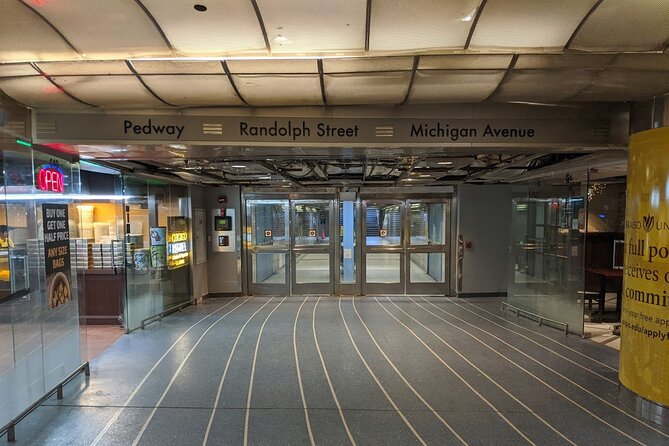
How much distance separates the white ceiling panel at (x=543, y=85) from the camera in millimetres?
2713

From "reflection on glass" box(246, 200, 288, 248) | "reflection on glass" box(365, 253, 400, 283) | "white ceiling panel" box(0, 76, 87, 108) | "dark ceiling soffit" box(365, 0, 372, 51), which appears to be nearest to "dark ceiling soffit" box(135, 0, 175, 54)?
"white ceiling panel" box(0, 76, 87, 108)

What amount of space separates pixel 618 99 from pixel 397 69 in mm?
2049

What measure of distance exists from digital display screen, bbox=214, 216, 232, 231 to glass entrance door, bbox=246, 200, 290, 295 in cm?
46

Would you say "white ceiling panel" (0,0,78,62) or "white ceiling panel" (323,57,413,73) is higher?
"white ceiling panel" (0,0,78,62)

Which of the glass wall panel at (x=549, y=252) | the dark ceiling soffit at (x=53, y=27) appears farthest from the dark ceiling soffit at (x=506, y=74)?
the glass wall panel at (x=549, y=252)

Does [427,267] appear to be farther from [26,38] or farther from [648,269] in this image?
[26,38]

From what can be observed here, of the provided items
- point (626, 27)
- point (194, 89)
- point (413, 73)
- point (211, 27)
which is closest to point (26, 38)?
point (194, 89)

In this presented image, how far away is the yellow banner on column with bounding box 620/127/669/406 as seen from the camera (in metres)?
3.05

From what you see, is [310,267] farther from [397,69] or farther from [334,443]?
[397,69]

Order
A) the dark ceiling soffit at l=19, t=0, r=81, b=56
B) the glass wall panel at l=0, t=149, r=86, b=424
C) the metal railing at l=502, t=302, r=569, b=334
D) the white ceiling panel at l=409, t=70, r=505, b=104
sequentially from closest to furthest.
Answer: the dark ceiling soffit at l=19, t=0, r=81, b=56 → the white ceiling panel at l=409, t=70, r=505, b=104 → the glass wall panel at l=0, t=149, r=86, b=424 → the metal railing at l=502, t=302, r=569, b=334

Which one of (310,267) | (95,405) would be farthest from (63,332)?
(310,267)

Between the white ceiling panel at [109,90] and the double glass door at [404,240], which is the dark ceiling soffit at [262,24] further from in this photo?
the double glass door at [404,240]

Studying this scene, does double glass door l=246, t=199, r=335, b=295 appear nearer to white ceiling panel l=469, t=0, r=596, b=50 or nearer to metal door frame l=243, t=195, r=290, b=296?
metal door frame l=243, t=195, r=290, b=296

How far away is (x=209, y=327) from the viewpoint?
19.1 feet
